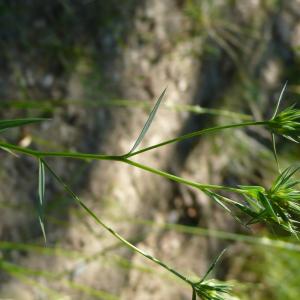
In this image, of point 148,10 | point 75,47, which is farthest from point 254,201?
point 148,10

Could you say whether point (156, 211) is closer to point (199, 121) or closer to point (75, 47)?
point (199, 121)

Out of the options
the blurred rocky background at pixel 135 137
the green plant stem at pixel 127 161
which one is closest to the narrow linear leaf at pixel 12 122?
the green plant stem at pixel 127 161

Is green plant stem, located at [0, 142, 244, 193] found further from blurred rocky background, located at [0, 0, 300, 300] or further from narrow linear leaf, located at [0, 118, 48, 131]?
Result: blurred rocky background, located at [0, 0, 300, 300]

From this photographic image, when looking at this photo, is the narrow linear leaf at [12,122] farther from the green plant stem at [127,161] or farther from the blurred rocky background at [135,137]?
the blurred rocky background at [135,137]

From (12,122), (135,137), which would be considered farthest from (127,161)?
(135,137)

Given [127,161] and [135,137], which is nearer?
[127,161]

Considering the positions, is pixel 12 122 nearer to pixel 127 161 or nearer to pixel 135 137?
pixel 127 161

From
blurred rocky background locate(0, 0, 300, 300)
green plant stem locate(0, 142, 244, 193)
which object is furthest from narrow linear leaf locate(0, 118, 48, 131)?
blurred rocky background locate(0, 0, 300, 300)

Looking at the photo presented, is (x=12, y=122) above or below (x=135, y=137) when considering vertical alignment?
below
